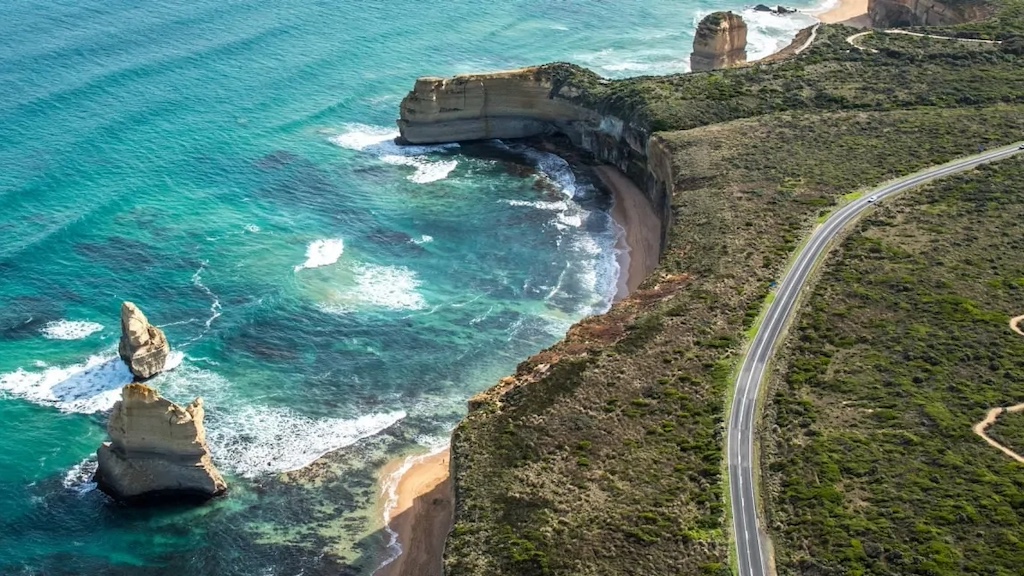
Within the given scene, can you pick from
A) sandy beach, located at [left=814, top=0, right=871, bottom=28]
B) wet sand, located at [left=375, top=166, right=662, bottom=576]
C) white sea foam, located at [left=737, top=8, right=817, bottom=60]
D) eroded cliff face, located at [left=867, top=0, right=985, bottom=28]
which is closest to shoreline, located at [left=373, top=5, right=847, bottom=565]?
wet sand, located at [left=375, top=166, right=662, bottom=576]

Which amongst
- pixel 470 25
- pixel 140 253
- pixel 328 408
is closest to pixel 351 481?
pixel 328 408

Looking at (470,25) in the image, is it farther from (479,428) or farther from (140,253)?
(479,428)

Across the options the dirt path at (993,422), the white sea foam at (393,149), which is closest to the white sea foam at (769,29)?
the white sea foam at (393,149)

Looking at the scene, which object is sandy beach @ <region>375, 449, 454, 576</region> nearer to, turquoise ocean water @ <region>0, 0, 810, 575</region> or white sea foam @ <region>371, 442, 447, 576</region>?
white sea foam @ <region>371, 442, 447, 576</region>

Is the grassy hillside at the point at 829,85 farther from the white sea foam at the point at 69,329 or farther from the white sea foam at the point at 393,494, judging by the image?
the white sea foam at the point at 69,329

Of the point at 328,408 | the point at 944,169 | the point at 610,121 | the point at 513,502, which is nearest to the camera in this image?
the point at 513,502

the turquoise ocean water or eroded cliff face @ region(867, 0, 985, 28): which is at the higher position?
eroded cliff face @ region(867, 0, 985, 28)
